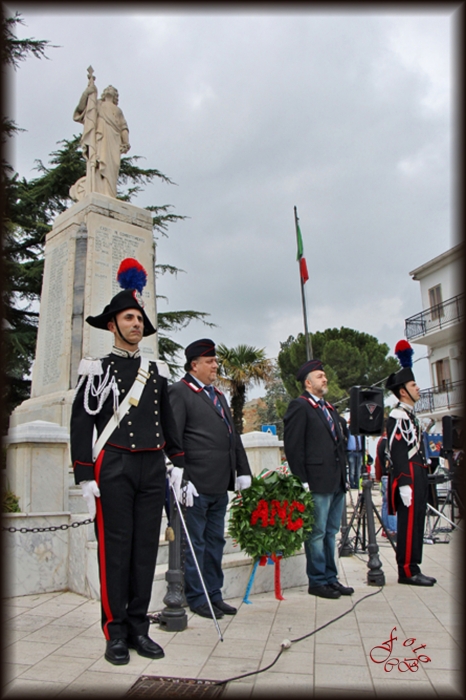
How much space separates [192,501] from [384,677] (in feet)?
5.82

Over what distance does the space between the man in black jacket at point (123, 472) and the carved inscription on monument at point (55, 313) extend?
4.99 metres

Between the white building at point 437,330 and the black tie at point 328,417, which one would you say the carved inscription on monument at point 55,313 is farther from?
the white building at point 437,330

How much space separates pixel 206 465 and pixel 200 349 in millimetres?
1013

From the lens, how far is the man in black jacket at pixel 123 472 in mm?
3557

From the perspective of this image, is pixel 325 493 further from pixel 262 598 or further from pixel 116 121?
pixel 116 121

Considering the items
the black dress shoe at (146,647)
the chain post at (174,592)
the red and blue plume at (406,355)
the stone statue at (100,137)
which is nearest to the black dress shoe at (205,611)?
the chain post at (174,592)

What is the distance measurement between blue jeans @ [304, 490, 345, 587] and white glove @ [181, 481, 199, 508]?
153 centimetres

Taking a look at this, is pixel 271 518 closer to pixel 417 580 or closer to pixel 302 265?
pixel 417 580

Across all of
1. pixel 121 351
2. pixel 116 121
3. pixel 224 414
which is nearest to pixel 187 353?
pixel 224 414

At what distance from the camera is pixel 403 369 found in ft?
20.7

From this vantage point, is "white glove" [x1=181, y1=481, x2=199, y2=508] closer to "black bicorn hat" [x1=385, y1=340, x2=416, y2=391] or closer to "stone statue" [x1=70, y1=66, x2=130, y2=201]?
"black bicorn hat" [x1=385, y1=340, x2=416, y2=391]

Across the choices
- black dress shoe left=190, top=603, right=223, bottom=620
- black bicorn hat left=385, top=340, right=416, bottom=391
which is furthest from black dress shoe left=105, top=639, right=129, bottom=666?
black bicorn hat left=385, top=340, right=416, bottom=391

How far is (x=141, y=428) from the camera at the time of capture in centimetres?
377

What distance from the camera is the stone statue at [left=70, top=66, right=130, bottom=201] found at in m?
9.86
